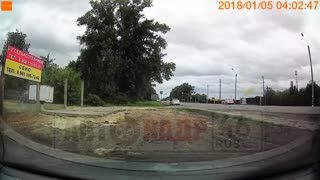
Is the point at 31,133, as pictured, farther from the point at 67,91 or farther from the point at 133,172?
the point at 133,172

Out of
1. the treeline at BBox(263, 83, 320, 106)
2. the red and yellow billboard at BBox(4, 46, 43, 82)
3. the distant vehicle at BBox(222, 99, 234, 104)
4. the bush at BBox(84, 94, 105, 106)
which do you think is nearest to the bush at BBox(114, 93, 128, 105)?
the bush at BBox(84, 94, 105, 106)

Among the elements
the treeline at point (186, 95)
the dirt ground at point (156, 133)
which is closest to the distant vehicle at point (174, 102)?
the treeline at point (186, 95)

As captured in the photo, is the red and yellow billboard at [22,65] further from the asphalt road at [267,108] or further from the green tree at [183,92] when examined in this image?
the asphalt road at [267,108]

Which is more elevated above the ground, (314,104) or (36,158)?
(314,104)

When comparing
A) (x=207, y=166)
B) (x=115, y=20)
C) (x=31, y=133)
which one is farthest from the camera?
(x=115, y=20)

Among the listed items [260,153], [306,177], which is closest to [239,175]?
[260,153]

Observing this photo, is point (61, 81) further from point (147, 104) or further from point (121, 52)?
point (147, 104)
